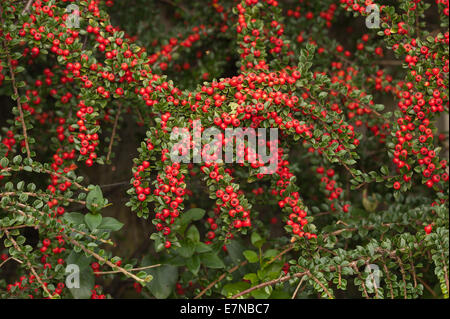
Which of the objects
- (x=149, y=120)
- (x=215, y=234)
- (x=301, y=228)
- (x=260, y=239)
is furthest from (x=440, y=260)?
(x=149, y=120)

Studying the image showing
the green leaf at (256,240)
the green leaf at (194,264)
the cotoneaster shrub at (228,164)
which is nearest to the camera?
the cotoneaster shrub at (228,164)

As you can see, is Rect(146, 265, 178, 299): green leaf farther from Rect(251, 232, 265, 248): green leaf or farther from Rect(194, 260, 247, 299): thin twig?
Rect(251, 232, 265, 248): green leaf

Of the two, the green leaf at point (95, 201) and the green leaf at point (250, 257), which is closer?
the green leaf at point (95, 201)

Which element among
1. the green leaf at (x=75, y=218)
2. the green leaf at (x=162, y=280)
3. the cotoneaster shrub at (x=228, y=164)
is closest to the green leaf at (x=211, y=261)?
the cotoneaster shrub at (x=228, y=164)

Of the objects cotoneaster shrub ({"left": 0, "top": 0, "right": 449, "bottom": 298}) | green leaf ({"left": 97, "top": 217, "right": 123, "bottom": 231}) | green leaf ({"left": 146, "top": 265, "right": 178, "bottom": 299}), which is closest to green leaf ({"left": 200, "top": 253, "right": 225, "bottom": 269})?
cotoneaster shrub ({"left": 0, "top": 0, "right": 449, "bottom": 298})

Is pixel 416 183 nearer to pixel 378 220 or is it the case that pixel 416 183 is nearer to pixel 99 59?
pixel 378 220

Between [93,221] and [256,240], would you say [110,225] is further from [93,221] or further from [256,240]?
[256,240]

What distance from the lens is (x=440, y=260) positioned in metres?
1.51

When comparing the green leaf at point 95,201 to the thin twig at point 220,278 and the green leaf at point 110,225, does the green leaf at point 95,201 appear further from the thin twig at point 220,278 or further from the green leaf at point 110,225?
the thin twig at point 220,278

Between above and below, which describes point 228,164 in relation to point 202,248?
above

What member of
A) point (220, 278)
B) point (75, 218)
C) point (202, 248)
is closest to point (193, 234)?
point (202, 248)

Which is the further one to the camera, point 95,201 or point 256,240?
point 256,240

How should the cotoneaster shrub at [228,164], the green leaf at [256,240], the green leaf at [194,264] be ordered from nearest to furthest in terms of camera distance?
the cotoneaster shrub at [228,164]
the green leaf at [194,264]
the green leaf at [256,240]
